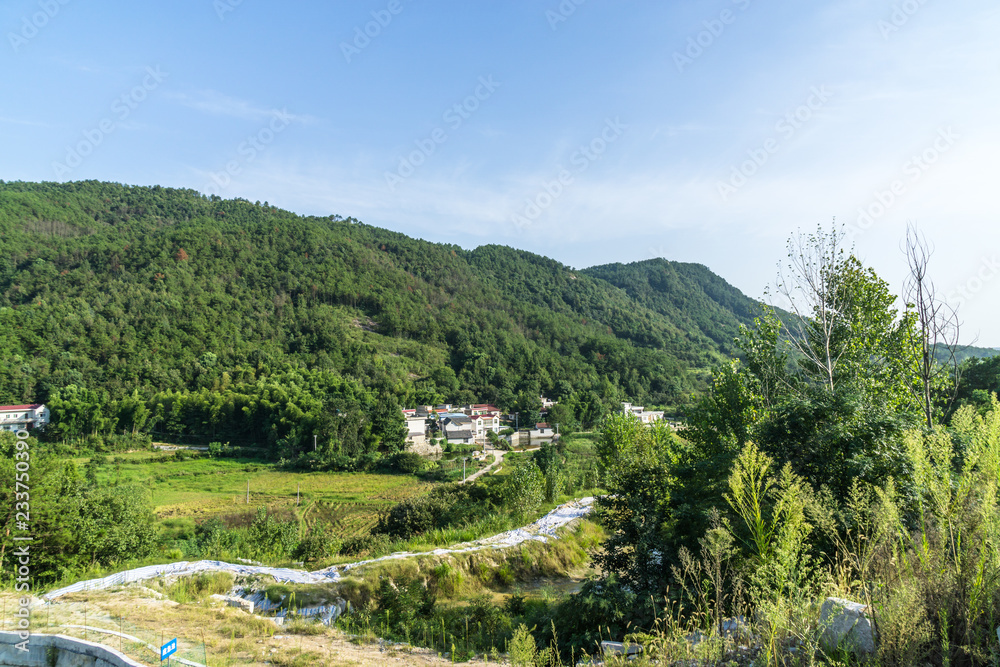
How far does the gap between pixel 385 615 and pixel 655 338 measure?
11540 centimetres

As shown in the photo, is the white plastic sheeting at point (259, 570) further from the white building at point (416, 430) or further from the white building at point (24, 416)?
the white building at point (24, 416)

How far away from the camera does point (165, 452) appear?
49.2 metres

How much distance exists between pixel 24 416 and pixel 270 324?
→ 3790 centimetres

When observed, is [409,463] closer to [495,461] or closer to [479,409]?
[495,461]

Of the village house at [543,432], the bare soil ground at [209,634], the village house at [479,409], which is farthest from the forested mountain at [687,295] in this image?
the bare soil ground at [209,634]

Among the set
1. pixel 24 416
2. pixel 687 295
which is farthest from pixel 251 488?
pixel 687 295

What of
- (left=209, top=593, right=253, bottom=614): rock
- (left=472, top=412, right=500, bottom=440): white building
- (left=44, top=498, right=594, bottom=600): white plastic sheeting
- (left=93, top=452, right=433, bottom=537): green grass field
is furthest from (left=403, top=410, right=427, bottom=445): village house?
(left=209, top=593, right=253, bottom=614): rock

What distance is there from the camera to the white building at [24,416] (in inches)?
1992

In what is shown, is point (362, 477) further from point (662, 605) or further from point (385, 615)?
point (662, 605)

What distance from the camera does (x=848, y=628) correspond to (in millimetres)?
3023

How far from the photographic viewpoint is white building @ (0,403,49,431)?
50.6m

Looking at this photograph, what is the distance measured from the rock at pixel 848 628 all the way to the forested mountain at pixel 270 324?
52478 mm

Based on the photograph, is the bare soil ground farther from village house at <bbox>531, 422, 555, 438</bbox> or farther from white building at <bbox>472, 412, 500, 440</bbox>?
village house at <bbox>531, 422, 555, 438</bbox>

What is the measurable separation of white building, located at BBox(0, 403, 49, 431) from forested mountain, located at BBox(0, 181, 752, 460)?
163 cm
